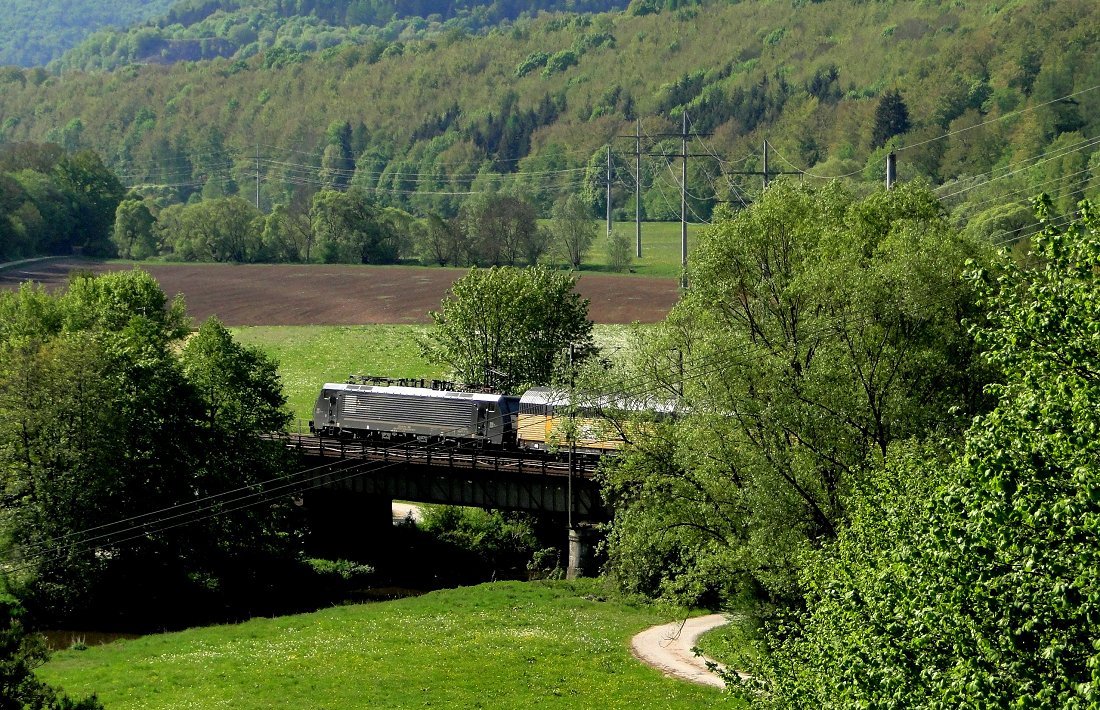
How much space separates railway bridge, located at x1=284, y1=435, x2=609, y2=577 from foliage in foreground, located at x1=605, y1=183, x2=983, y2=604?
8.85m

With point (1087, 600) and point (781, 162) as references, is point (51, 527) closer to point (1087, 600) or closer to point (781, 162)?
point (1087, 600)

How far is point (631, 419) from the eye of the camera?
50625 millimetres

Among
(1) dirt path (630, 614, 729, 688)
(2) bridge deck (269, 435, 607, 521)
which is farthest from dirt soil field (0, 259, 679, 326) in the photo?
(1) dirt path (630, 614, 729, 688)

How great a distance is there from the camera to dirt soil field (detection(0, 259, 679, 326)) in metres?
123

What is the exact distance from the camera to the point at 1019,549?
69.9ft

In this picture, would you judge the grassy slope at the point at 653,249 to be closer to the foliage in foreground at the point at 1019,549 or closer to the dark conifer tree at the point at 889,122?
the dark conifer tree at the point at 889,122

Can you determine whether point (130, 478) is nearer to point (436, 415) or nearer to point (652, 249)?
point (436, 415)

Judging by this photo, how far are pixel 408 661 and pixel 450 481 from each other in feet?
62.8

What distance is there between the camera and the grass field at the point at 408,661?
43656mm

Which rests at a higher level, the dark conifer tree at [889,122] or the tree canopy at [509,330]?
the dark conifer tree at [889,122]

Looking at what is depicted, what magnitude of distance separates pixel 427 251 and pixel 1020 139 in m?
68.9

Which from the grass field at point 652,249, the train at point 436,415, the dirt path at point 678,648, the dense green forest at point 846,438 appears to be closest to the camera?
the dense green forest at point 846,438

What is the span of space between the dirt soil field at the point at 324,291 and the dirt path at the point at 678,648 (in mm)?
61116

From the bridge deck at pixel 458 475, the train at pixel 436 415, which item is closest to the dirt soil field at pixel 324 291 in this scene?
the train at pixel 436 415
